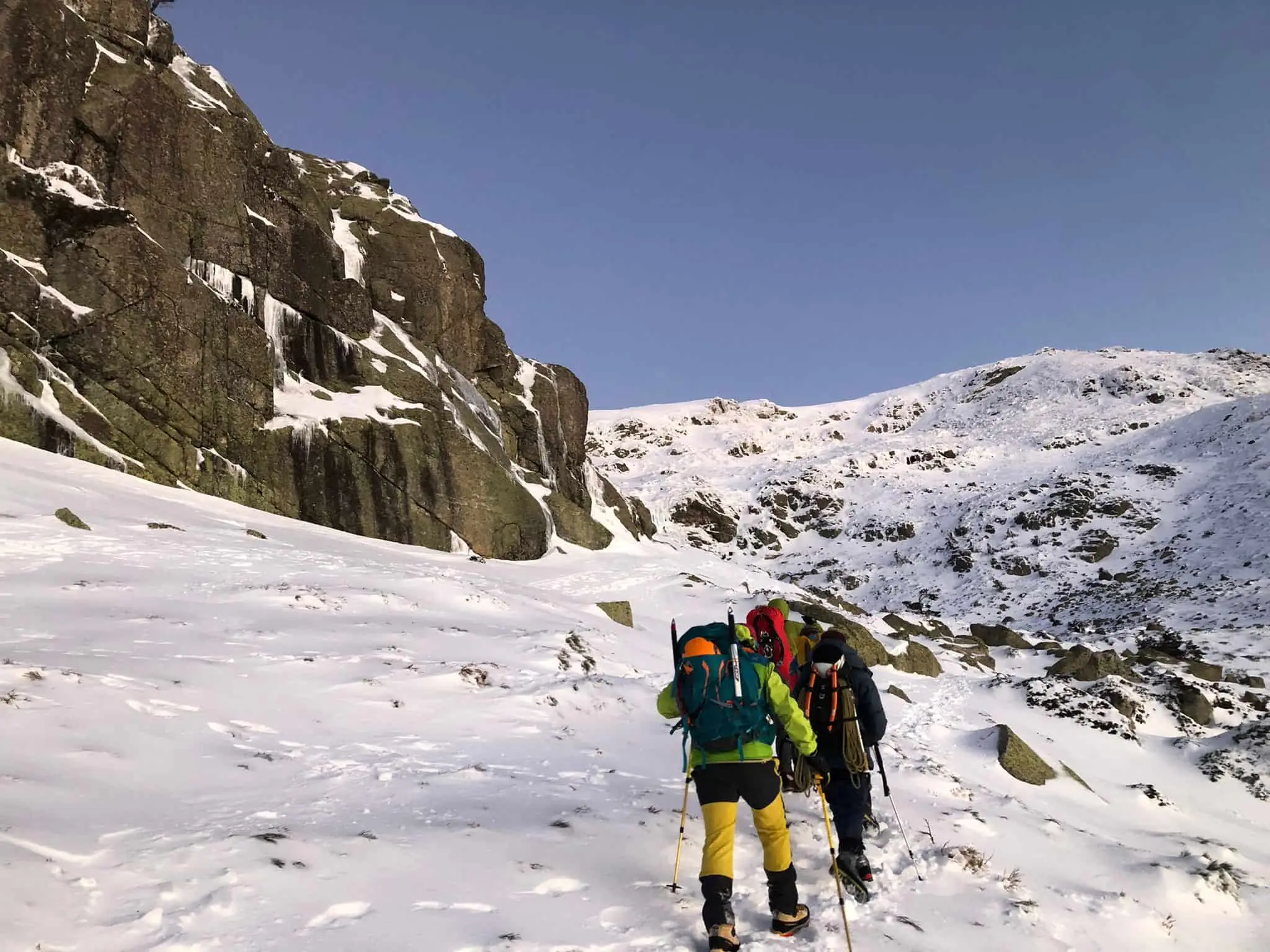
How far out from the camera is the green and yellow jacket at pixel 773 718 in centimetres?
504

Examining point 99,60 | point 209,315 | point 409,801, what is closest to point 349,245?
point 99,60

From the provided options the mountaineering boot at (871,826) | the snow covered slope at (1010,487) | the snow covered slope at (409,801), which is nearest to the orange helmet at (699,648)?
the snow covered slope at (409,801)

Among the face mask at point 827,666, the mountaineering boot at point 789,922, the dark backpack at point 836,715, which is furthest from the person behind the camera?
the face mask at point 827,666

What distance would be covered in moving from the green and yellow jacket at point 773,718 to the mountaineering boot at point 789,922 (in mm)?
1087

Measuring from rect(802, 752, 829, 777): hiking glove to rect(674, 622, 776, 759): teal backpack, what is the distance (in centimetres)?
142

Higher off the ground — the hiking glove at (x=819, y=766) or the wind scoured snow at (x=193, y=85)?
the wind scoured snow at (x=193, y=85)

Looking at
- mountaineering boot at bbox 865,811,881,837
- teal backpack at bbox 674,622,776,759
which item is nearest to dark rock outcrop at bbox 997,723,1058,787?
mountaineering boot at bbox 865,811,881,837

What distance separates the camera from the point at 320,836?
17.5 feet

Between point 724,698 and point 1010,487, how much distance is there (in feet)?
234

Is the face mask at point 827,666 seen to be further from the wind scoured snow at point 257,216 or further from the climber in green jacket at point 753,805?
the wind scoured snow at point 257,216

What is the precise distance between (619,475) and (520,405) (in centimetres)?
4424

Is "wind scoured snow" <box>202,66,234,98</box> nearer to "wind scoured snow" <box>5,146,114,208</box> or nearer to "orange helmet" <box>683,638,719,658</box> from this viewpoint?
"wind scoured snow" <box>5,146,114,208</box>

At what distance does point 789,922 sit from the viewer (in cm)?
491

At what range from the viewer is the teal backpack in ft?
16.5
